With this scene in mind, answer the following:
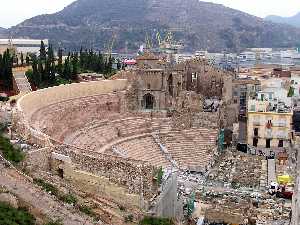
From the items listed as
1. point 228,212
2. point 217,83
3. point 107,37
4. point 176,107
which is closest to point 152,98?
point 176,107

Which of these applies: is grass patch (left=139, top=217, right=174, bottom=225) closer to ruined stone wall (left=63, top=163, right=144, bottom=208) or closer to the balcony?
ruined stone wall (left=63, top=163, right=144, bottom=208)

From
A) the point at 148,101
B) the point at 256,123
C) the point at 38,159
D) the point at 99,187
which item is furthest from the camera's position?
the point at 148,101

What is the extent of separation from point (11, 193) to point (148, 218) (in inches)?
234

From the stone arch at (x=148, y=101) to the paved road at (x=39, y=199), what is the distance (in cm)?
2774

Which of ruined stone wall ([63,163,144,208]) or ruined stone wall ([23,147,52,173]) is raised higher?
ruined stone wall ([23,147,52,173])

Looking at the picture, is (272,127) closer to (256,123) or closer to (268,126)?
(268,126)

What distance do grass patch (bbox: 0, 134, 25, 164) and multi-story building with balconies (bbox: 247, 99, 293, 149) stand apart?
84.8 feet

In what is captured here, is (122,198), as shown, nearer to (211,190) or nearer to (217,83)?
(211,190)

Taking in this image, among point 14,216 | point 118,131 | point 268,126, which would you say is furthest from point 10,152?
point 268,126

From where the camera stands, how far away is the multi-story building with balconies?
46.2 meters

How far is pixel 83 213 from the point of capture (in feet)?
65.3

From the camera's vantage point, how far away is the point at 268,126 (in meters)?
46.4

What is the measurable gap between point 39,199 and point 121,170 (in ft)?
22.7

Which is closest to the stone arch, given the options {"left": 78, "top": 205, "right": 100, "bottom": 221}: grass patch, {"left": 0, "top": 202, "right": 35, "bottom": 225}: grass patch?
{"left": 78, "top": 205, "right": 100, "bottom": 221}: grass patch
